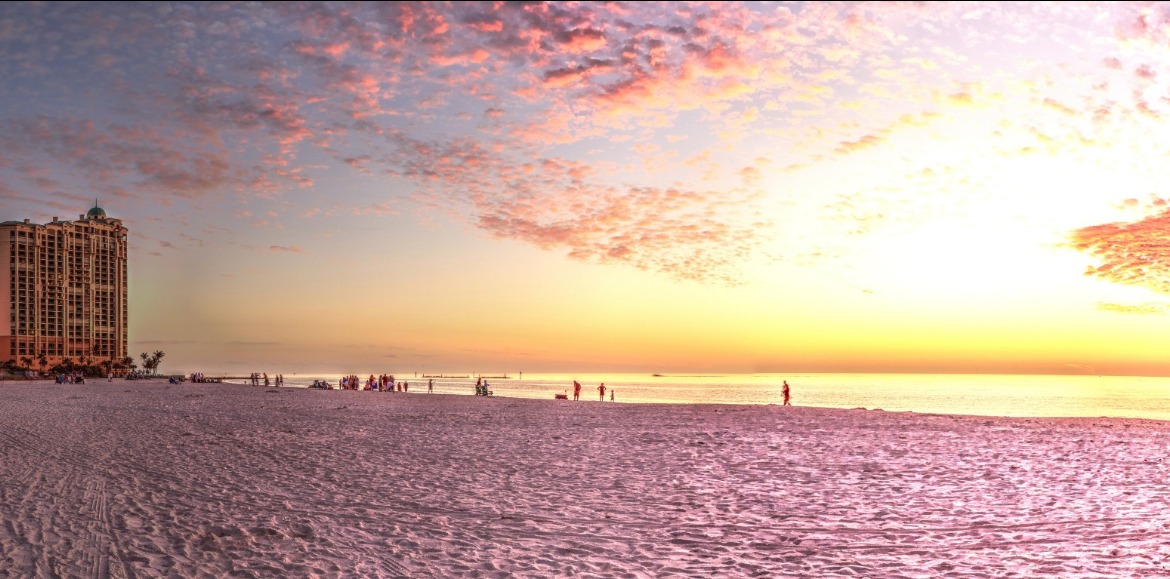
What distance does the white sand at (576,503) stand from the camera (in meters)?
9.43

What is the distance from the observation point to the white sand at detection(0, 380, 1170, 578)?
9.43m

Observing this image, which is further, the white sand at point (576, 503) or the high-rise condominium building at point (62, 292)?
the high-rise condominium building at point (62, 292)

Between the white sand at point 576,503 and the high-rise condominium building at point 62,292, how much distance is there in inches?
7358

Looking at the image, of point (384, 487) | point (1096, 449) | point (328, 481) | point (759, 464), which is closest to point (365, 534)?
point (384, 487)

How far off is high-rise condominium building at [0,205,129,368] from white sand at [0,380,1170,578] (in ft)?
613

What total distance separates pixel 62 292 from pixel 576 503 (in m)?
213

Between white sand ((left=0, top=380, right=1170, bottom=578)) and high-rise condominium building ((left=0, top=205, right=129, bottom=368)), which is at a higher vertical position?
high-rise condominium building ((left=0, top=205, right=129, bottom=368))

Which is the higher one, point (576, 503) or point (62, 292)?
point (62, 292)

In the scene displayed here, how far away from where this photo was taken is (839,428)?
91.2 ft

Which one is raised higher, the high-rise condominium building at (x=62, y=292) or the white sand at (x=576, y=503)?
the high-rise condominium building at (x=62, y=292)

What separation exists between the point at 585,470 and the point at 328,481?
5.54 m

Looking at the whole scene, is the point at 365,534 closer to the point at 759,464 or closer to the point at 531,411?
the point at 759,464

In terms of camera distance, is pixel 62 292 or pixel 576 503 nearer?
pixel 576 503

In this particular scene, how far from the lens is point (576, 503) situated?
1319 centimetres
